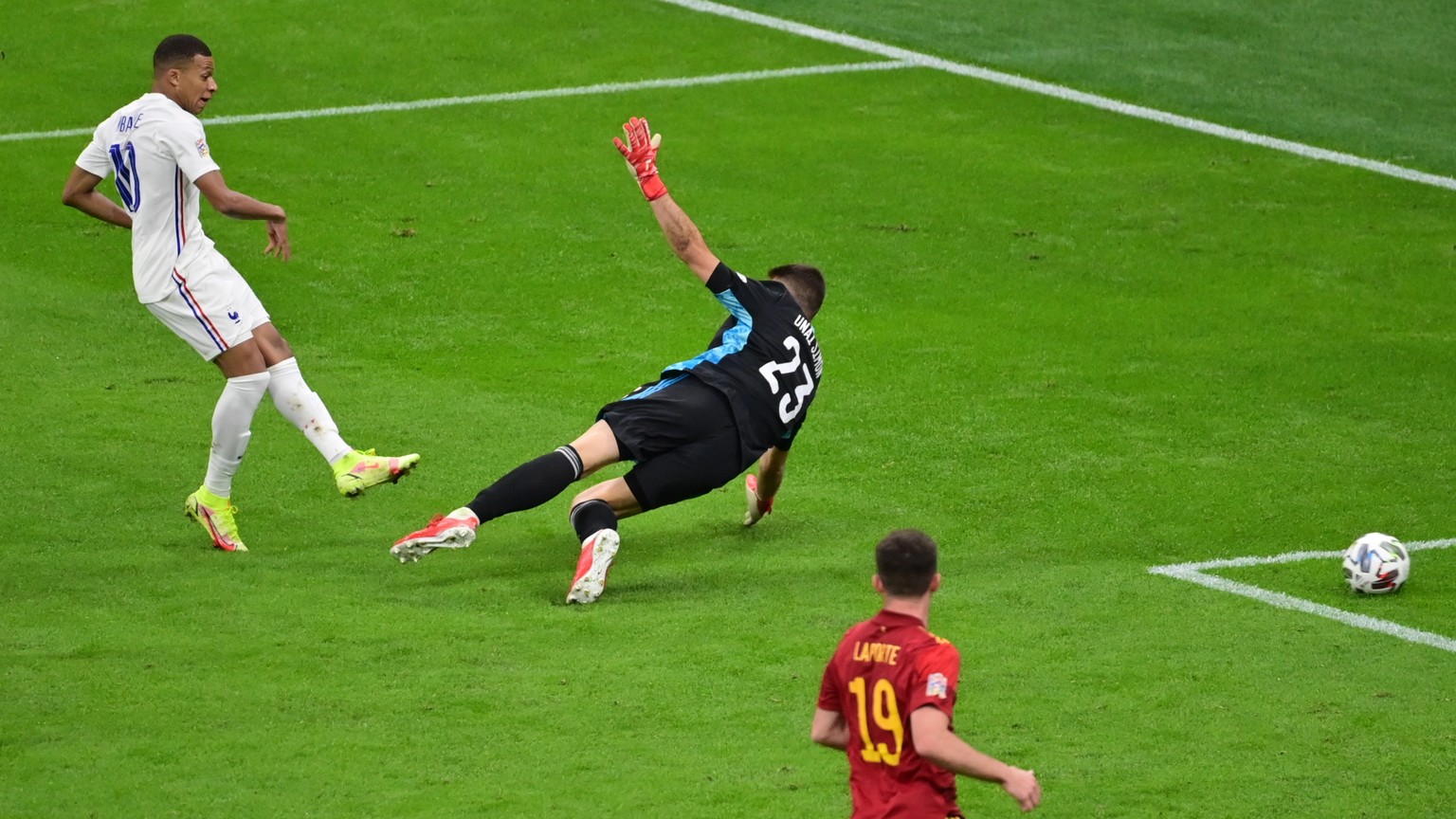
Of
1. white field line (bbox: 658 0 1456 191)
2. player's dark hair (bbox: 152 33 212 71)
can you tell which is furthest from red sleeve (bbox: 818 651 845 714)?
white field line (bbox: 658 0 1456 191)

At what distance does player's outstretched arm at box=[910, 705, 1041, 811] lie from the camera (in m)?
4.50

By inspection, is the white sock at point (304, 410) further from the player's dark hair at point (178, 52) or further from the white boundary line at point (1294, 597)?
the white boundary line at point (1294, 597)

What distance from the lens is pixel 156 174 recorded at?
8.54 m

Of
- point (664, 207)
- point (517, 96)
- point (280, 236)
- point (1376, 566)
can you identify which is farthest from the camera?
point (517, 96)

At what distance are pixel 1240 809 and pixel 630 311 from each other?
7.84 metres

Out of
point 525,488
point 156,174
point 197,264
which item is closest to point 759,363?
point 525,488

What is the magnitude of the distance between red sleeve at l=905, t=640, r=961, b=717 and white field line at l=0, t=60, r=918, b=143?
14.1 m

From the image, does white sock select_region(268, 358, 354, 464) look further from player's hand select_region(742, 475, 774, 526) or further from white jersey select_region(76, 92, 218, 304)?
player's hand select_region(742, 475, 774, 526)

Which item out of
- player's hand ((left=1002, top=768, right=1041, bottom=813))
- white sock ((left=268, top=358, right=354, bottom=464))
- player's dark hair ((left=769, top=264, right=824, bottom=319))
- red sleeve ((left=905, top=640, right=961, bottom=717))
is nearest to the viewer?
player's hand ((left=1002, top=768, right=1041, bottom=813))

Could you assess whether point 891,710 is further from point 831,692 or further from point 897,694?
point 831,692

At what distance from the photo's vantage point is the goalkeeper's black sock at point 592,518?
836 cm

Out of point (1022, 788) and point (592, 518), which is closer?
point (1022, 788)

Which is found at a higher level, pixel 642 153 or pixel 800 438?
pixel 642 153

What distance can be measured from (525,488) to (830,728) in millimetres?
3588
